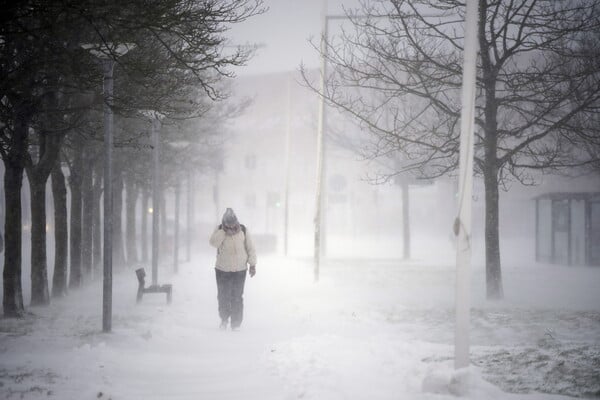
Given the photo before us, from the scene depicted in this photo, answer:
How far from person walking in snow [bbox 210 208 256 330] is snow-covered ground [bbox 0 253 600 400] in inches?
15.0

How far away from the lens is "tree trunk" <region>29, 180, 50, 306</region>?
8.99m

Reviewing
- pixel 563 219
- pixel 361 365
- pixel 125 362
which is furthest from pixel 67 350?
pixel 563 219

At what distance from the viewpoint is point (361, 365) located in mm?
5078

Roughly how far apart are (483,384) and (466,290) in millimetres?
806

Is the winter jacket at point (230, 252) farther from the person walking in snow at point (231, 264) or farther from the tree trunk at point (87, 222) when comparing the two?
the tree trunk at point (87, 222)

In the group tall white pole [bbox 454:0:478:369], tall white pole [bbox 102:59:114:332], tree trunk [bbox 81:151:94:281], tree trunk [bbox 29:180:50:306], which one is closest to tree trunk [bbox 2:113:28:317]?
tree trunk [bbox 29:180:50:306]

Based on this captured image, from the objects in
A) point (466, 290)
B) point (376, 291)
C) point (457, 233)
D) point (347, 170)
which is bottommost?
point (376, 291)

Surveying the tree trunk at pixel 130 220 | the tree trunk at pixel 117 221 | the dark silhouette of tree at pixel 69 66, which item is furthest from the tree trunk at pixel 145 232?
the dark silhouette of tree at pixel 69 66

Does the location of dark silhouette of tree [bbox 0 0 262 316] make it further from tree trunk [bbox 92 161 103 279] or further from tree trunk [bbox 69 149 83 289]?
tree trunk [bbox 92 161 103 279]

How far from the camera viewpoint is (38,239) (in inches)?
355

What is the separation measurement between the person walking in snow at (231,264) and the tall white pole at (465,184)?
12.3ft

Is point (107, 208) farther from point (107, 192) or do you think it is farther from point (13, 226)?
point (13, 226)

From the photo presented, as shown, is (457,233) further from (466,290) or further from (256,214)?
(256,214)

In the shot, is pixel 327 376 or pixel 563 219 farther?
pixel 563 219
